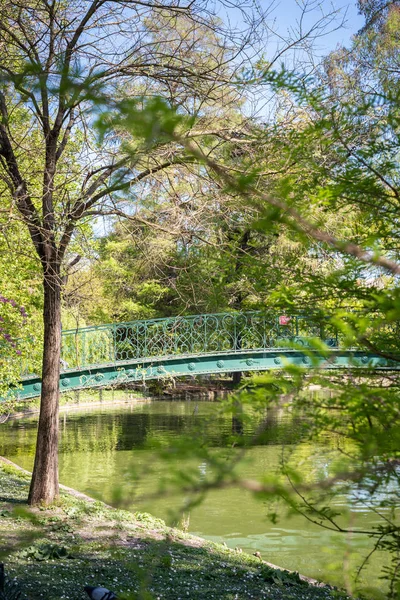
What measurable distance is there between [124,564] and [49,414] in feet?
9.48

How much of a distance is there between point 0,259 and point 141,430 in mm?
10004

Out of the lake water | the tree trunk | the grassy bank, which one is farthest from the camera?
the tree trunk

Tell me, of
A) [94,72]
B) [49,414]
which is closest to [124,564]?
[49,414]

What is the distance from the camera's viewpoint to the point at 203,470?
12484 millimetres

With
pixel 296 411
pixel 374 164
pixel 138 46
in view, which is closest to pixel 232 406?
pixel 296 411

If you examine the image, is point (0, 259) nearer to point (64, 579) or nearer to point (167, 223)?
point (167, 223)

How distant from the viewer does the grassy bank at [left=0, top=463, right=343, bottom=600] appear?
6.02 m

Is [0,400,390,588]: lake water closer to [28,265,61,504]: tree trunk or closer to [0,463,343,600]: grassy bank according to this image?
[0,463,343,600]: grassy bank

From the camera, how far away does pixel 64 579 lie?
6152mm

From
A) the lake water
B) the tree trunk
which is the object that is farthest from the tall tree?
the lake water

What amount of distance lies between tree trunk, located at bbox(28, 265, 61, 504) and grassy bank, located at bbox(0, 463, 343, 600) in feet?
0.84

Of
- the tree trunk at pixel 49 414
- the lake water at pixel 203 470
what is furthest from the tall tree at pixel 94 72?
the lake water at pixel 203 470

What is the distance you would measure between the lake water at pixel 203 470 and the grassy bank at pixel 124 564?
1.48 feet

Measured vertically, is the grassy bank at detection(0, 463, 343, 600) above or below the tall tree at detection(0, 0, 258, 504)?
below
